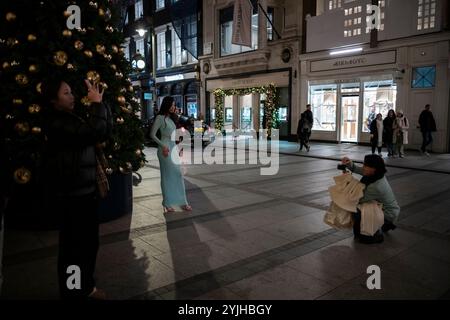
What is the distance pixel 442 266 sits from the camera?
4.09m

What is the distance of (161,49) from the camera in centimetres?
3102

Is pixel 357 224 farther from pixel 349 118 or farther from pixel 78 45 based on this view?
pixel 349 118

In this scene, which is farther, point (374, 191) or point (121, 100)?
point (121, 100)

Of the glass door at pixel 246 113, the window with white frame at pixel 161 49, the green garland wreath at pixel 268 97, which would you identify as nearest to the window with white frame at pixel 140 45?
the window with white frame at pixel 161 49

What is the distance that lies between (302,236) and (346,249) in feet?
2.13

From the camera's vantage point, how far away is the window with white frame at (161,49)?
1211 inches

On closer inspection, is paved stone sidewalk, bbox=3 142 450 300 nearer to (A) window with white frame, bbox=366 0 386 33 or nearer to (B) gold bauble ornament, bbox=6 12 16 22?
(B) gold bauble ornament, bbox=6 12 16 22

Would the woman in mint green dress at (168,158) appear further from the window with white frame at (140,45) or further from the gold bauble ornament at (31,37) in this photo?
the window with white frame at (140,45)

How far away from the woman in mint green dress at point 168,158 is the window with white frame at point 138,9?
96.5 feet

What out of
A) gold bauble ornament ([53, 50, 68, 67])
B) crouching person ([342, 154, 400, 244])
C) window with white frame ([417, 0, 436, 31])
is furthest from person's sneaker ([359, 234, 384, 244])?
window with white frame ([417, 0, 436, 31])

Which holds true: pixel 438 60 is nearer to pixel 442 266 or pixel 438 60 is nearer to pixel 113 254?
pixel 442 266

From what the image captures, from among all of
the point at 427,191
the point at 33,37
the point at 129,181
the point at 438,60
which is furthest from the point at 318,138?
the point at 33,37

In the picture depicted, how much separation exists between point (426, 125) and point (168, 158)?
11945 millimetres

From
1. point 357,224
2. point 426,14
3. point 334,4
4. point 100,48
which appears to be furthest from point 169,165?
point 334,4
